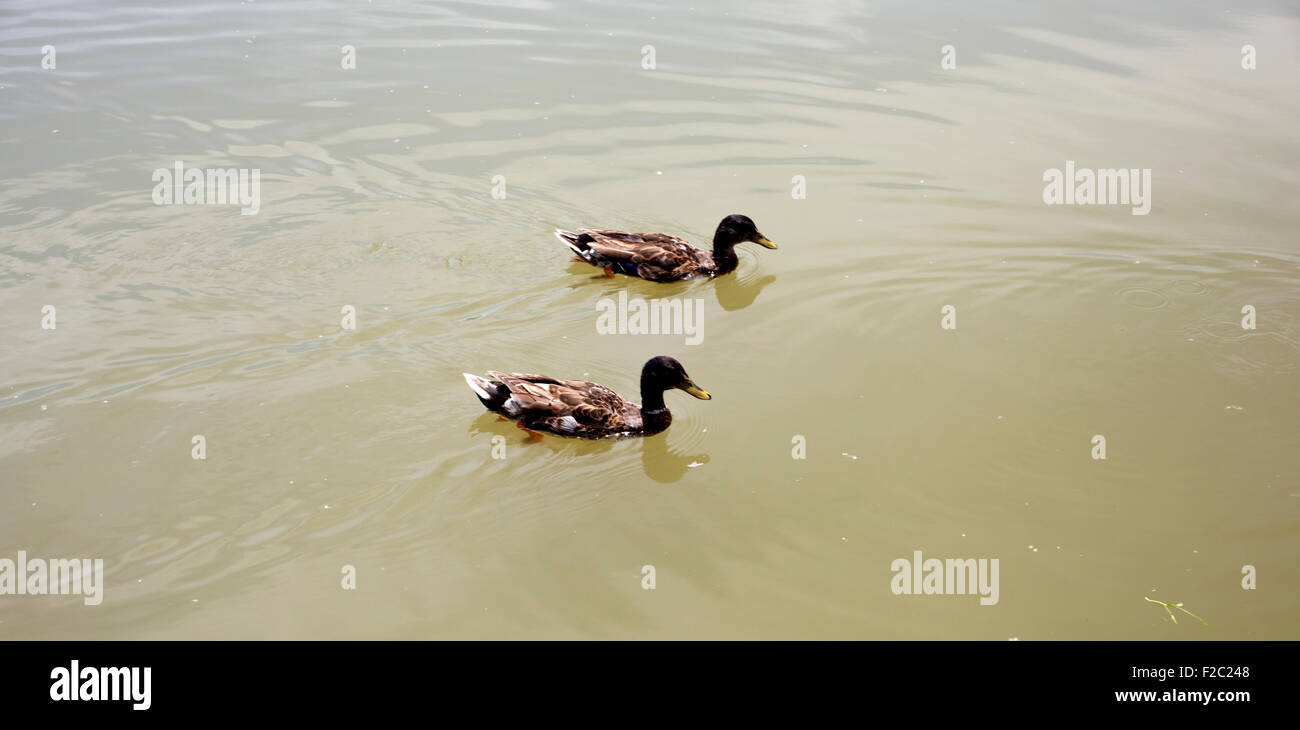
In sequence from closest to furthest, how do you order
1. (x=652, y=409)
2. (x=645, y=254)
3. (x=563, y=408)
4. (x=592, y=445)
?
(x=563, y=408), (x=592, y=445), (x=652, y=409), (x=645, y=254)

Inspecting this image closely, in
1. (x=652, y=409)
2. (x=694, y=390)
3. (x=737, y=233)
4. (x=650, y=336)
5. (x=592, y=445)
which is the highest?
(x=737, y=233)

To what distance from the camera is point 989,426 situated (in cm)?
754

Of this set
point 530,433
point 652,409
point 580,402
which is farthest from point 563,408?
point 652,409

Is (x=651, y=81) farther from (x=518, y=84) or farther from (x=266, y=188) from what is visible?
(x=266, y=188)

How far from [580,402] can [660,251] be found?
9.11 ft

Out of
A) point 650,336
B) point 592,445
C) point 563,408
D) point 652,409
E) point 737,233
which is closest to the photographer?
point 563,408

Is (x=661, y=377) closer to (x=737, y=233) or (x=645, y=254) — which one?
(x=645, y=254)

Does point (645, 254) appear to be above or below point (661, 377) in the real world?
above

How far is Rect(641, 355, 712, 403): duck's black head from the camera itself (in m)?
7.52

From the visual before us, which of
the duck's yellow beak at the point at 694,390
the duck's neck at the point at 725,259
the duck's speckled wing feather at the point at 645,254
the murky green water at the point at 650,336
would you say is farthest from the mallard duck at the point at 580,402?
the duck's neck at the point at 725,259

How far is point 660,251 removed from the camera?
9.84 m

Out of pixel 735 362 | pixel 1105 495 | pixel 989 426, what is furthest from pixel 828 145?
pixel 1105 495

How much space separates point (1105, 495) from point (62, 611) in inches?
238

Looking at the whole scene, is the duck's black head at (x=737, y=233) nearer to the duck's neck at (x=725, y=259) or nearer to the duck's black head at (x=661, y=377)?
the duck's neck at (x=725, y=259)
